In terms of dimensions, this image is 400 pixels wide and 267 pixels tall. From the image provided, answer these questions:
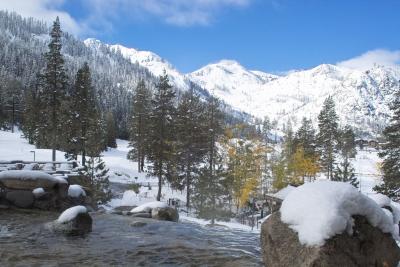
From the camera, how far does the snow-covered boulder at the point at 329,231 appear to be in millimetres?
7000

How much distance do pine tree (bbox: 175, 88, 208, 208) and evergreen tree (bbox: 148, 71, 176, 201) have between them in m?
0.96

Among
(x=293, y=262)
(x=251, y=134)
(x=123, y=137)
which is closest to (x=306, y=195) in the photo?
(x=293, y=262)

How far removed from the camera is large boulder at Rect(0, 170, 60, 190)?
55.5ft

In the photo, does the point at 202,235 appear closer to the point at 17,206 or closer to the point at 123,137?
the point at 17,206

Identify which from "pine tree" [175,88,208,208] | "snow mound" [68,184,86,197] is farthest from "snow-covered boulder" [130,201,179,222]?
"pine tree" [175,88,208,208]

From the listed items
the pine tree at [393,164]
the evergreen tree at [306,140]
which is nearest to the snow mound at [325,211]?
the pine tree at [393,164]

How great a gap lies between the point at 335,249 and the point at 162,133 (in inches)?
1515

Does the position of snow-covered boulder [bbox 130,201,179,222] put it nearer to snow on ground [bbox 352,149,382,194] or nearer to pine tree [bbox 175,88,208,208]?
pine tree [bbox 175,88,208,208]

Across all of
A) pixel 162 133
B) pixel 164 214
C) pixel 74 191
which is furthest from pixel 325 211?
pixel 162 133

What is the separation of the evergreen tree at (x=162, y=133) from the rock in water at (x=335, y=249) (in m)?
36.0

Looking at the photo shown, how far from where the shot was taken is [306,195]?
7816mm

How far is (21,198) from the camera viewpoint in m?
17.1

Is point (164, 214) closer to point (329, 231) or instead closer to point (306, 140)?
point (329, 231)

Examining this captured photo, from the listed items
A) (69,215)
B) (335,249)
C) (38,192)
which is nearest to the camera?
(335,249)
